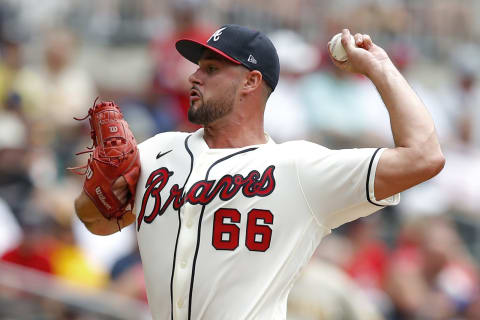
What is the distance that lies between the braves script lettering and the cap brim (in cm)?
46

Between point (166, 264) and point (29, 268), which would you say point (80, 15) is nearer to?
point (29, 268)

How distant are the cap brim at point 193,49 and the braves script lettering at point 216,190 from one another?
457mm

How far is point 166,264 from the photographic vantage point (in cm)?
362

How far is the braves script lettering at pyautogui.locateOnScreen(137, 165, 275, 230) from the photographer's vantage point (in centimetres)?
357

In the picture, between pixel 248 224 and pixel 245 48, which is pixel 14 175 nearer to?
pixel 245 48

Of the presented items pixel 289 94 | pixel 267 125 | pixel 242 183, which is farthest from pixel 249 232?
pixel 289 94

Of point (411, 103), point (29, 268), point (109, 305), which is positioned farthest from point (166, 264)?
point (29, 268)

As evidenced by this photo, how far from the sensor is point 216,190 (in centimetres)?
360

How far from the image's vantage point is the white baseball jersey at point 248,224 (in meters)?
3.51

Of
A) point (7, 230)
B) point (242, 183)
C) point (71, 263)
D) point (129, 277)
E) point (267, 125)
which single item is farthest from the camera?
point (267, 125)

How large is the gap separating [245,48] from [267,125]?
5.00 meters

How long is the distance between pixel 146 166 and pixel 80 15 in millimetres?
7614

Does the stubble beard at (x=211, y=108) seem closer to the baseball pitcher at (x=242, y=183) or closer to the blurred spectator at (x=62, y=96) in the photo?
the baseball pitcher at (x=242, y=183)

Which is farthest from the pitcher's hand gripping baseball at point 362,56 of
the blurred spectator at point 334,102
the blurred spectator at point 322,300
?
the blurred spectator at point 334,102
